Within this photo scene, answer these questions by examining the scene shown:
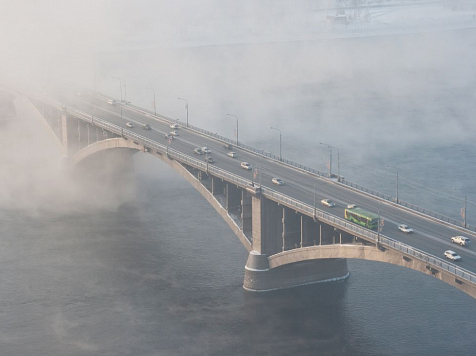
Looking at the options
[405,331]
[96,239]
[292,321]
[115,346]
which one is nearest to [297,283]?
[292,321]

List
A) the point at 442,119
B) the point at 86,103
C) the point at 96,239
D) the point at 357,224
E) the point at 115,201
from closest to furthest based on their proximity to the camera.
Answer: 1. the point at 357,224
2. the point at 96,239
3. the point at 115,201
4. the point at 86,103
5. the point at 442,119

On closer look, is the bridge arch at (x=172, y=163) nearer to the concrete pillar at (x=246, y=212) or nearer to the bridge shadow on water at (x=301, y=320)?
the concrete pillar at (x=246, y=212)

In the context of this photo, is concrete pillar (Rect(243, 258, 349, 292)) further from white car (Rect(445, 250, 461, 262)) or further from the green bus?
white car (Rect(445, 250, 461, 262))

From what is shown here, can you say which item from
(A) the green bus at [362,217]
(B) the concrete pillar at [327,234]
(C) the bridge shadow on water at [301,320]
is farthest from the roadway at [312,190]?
(C) the bridge shadow on water at [301,320]

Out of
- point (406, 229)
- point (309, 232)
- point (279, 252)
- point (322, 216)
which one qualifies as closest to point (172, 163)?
point (279, 252)

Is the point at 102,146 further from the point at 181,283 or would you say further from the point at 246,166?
the point at 181,283

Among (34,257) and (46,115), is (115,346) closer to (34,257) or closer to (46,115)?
(34,257)
